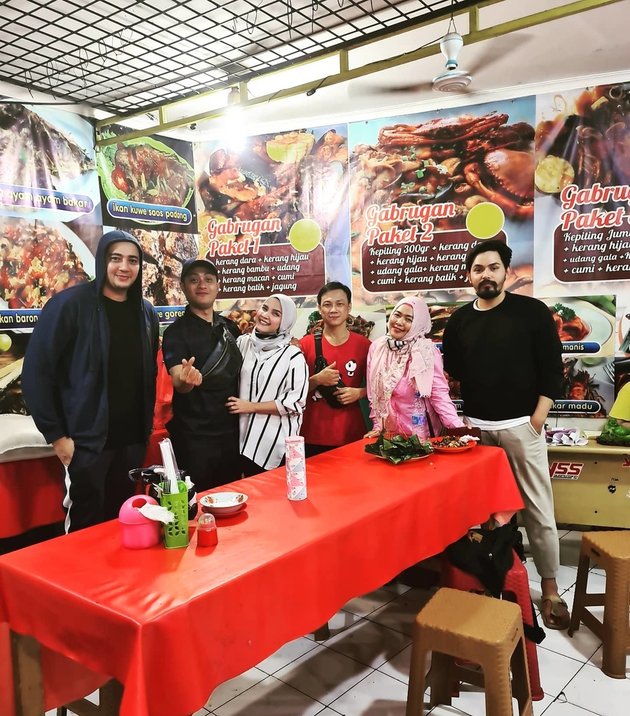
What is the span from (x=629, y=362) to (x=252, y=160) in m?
3.07

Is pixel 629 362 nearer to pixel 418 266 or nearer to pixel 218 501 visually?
pixel 418 266

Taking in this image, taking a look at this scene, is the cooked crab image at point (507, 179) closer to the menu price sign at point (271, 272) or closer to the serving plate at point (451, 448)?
the menu price sign at point (271, 272)

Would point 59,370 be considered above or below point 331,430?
above

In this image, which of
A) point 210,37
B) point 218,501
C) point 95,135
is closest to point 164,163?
point 95,135

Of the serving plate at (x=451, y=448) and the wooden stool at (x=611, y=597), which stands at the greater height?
the serving plate at (x=451, y=448)

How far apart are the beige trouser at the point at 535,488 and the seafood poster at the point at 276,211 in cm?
187

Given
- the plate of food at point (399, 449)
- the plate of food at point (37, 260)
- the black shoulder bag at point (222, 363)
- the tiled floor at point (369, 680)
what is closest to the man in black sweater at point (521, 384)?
the tiled floor at point (369, 680)

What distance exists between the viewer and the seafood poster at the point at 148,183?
167 inches

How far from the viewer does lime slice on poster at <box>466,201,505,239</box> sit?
3844 mm

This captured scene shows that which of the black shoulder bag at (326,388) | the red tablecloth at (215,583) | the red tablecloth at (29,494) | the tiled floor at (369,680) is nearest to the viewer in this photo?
the red tablecloth at (215,583)

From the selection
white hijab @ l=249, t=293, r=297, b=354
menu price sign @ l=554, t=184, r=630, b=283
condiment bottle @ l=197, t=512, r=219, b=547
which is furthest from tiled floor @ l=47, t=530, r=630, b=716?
menu price sign @ l=554, t=184, r=630, b=283

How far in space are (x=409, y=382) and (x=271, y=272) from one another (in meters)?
1.97

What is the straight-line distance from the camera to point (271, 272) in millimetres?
4461

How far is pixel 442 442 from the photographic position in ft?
8.92
